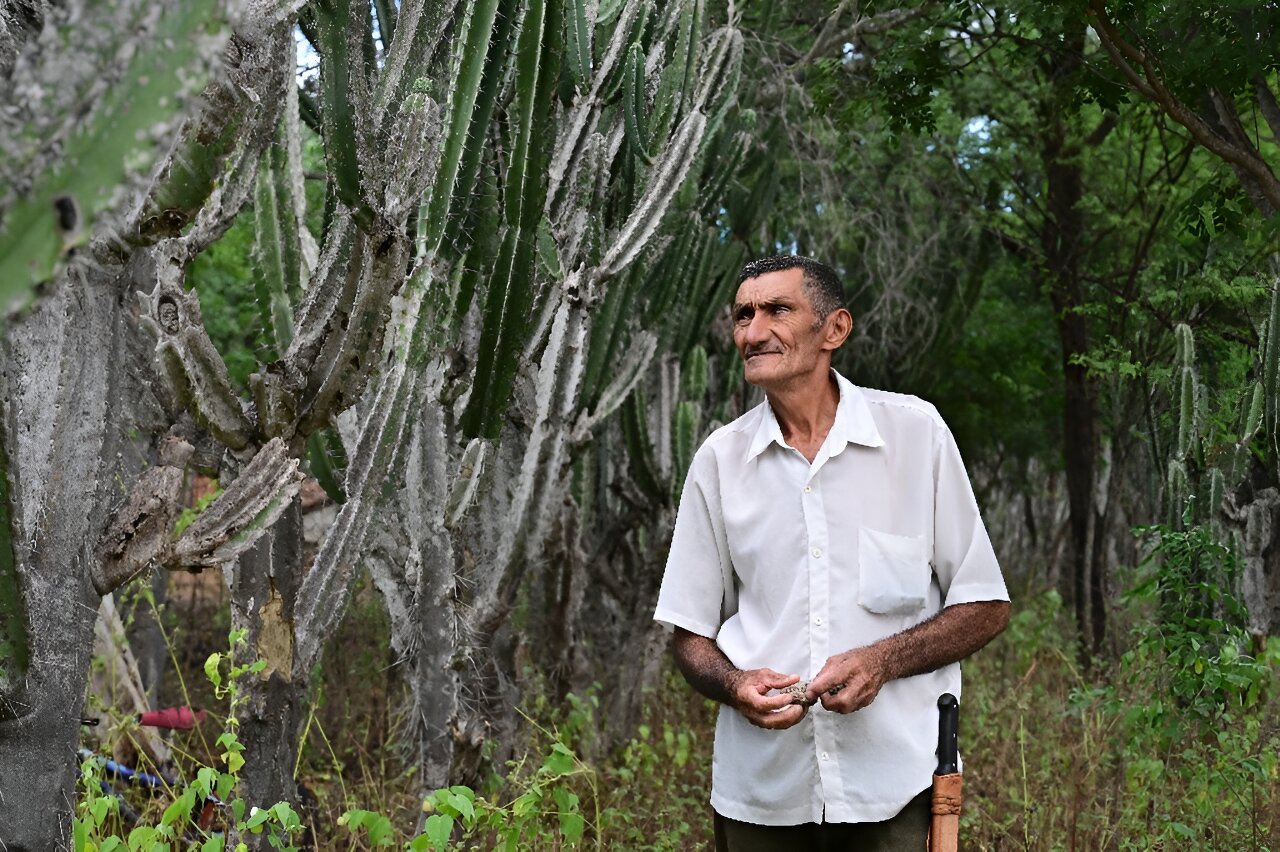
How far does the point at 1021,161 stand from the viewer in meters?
12.1

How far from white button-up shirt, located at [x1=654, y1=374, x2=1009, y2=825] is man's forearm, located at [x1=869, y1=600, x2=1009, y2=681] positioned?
0.03 metres

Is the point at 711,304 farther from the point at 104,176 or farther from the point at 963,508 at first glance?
the point at 104,176

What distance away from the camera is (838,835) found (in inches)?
109

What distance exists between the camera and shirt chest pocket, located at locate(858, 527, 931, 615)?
2.72 metres

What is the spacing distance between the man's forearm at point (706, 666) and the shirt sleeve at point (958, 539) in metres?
0.46

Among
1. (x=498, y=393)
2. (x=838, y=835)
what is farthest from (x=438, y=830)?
(x=498, y=393)

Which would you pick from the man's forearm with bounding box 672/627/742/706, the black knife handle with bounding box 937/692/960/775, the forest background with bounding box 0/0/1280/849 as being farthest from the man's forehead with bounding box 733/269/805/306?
the forest background with bounding box 0/0/1280/849

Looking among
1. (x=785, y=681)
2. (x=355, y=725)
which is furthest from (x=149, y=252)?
(x=355, y=725)

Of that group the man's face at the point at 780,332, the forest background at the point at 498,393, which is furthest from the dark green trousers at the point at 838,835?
the forest background at the point at 498,393

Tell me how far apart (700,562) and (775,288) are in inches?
23.0

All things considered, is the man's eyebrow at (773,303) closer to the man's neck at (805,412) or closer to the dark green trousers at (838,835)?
the man's neck at (805,412)

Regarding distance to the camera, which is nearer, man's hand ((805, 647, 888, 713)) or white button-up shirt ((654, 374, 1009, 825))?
man's hand ((805, 647, 888, 713))

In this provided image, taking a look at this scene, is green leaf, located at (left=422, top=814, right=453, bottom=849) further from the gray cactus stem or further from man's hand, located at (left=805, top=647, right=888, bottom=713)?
man's hand, located at (left=805, top=647, right=888, bottom=713)

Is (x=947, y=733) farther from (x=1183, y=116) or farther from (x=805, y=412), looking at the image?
(x=1183, y=116)
